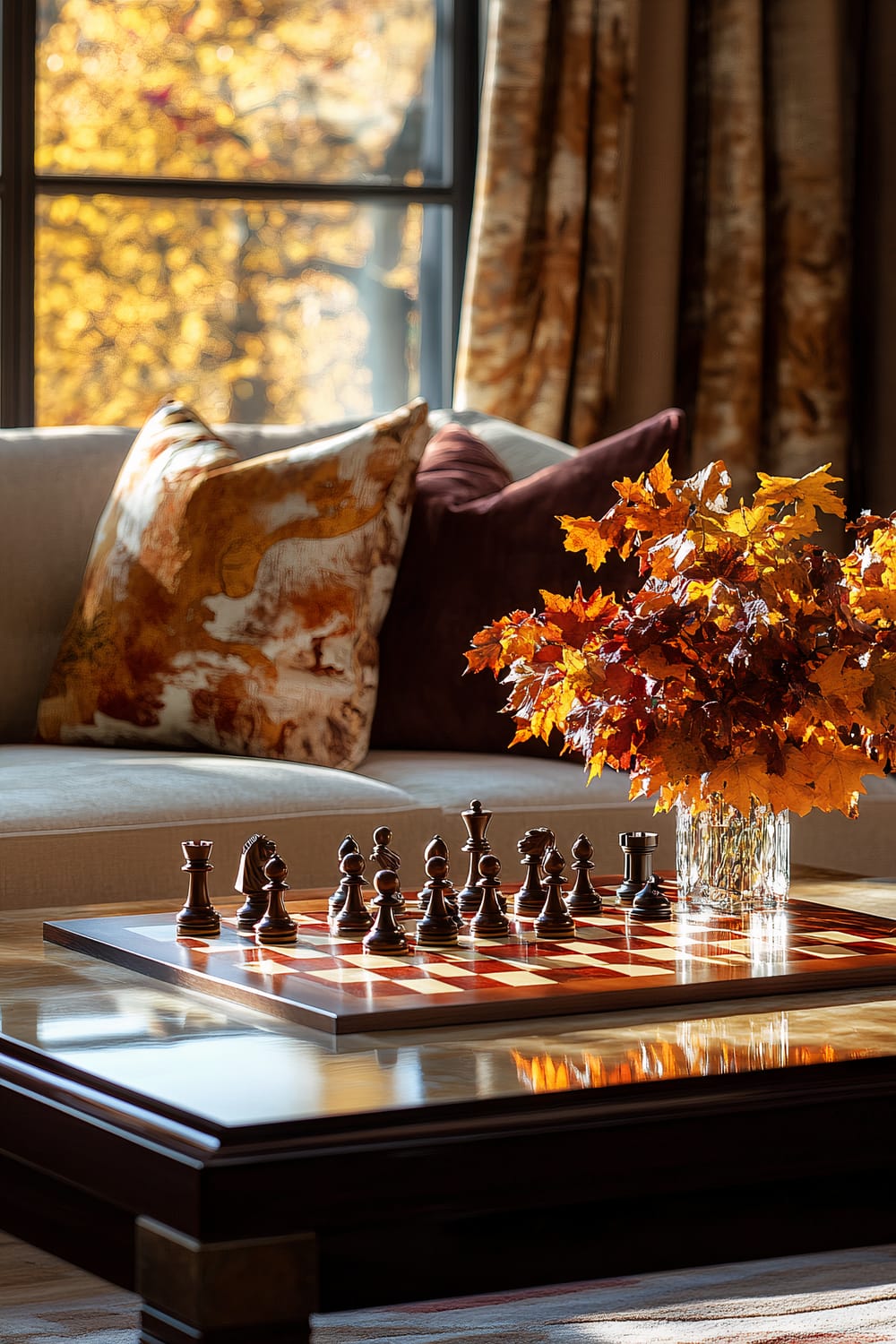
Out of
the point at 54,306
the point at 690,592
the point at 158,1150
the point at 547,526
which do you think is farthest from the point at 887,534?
the point at 54,306

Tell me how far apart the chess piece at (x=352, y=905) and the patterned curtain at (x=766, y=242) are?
2.47 m

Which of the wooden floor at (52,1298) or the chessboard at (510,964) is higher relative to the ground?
the chessboard at (510,964)

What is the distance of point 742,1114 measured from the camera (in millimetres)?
1047

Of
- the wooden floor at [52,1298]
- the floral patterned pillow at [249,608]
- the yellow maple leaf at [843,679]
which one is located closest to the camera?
the yellow maple leaf at [843,679]

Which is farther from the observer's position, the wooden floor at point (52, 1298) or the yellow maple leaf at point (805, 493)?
the wooden floor at point (52, 1298)

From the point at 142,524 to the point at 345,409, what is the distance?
1332 mm

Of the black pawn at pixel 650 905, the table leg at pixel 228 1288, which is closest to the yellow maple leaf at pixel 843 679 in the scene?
the black pawn at pixel 650 905

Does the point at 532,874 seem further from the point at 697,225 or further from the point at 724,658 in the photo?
the point at 697,225

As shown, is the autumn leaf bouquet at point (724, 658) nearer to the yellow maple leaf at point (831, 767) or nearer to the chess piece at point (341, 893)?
the yellow maple leaf at point (831, 767)

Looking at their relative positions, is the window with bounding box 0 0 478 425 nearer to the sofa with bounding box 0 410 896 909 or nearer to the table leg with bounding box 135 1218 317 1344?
the sofa with bounding box 0 410 896 909

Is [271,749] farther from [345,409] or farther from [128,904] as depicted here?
[345,409]

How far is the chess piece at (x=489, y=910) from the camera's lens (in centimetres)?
149

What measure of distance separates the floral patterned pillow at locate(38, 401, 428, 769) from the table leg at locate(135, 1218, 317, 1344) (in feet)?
5.37

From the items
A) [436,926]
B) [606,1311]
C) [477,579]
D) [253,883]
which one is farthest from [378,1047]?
[477,579]
